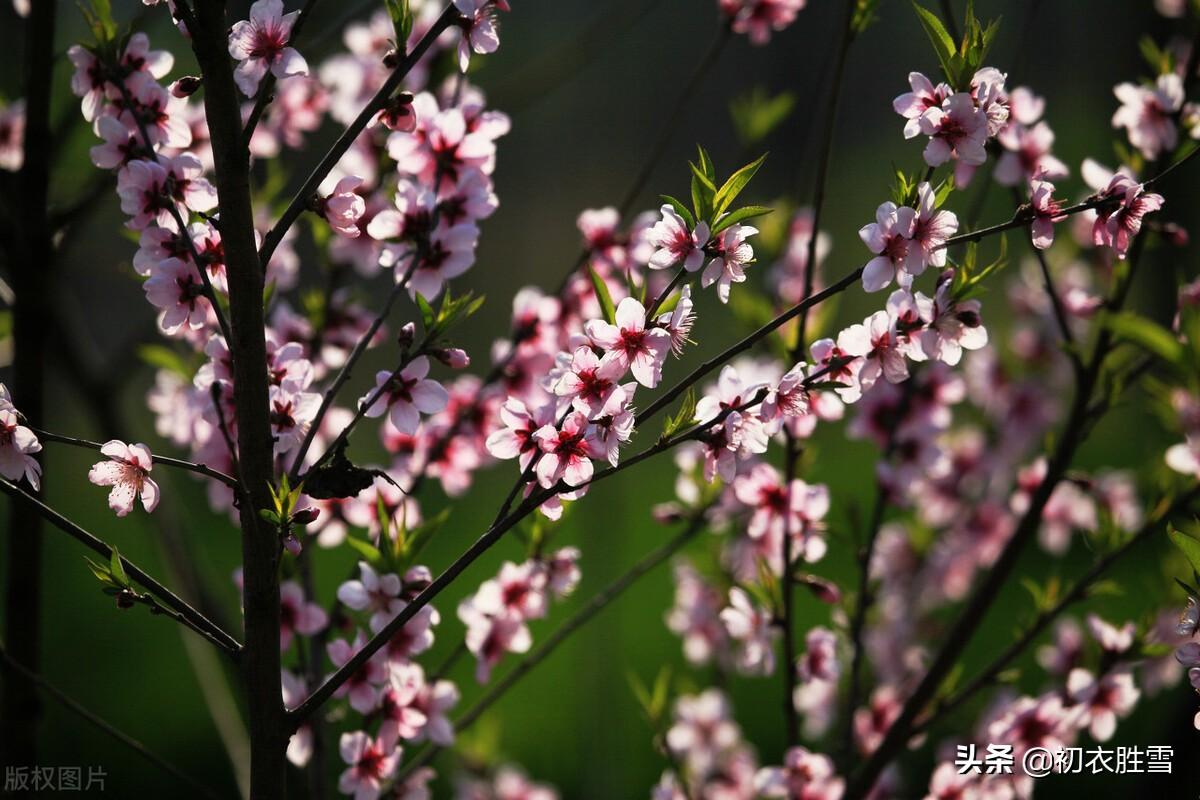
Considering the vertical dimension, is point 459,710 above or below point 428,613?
above

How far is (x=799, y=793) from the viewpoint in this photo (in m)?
1.80

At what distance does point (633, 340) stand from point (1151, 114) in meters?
1.06

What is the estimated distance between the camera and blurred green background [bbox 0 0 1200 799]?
2.55 meters

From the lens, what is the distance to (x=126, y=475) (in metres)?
1.25

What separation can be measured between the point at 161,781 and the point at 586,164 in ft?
21.0

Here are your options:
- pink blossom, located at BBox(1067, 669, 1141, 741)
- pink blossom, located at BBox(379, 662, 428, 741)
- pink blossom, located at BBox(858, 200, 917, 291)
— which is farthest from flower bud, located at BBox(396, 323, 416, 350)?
pink blossom, located at BBox(1067, 669, 1141, 741)

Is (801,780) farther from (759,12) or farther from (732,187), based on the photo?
(759,12)

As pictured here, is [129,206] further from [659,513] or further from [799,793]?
[799,793]

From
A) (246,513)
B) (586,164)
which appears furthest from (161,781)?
(586,164)

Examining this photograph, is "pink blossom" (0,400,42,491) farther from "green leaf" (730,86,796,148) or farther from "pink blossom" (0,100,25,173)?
"green leaf" (730,86,796,148)

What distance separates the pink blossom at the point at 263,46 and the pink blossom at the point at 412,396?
380mm

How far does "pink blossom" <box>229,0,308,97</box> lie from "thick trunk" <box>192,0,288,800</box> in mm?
32

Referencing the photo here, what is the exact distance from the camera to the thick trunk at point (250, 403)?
1.19m

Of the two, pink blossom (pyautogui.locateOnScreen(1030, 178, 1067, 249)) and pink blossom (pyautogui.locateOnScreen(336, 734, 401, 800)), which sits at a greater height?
pink blossom (pyautogui.locateOnScreen(1030, 178, 1067, 249))
